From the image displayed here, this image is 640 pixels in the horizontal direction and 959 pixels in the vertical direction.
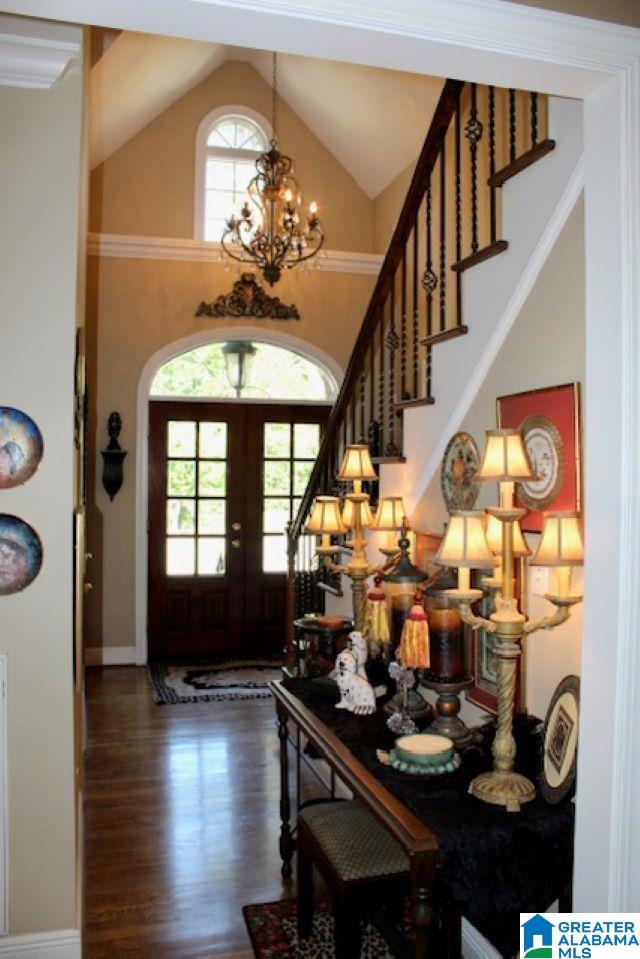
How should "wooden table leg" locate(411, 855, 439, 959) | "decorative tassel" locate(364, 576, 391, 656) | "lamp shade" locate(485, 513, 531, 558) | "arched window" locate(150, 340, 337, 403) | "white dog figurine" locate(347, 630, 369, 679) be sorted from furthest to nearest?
1. "arched window" locate(150, 340, 337, 403)
2. "decorative tassel" locate(364, 576, 391, 656)
3. "white dog figurine" locate(347, 630, 369, 679)
4. "lamp shade" locate(485, 513, 531, 558)
5. "wooden table leg" locate(411, 855, 439, 959)

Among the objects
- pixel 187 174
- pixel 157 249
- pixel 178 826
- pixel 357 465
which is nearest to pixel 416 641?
pixel 357 465

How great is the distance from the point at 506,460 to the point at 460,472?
938 mm

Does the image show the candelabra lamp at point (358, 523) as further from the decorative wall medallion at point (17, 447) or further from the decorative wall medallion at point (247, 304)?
the decorative wall medallion at point (247, 304)

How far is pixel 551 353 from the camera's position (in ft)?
8.61

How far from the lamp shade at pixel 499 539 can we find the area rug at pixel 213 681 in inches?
158

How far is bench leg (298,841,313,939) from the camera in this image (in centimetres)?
300

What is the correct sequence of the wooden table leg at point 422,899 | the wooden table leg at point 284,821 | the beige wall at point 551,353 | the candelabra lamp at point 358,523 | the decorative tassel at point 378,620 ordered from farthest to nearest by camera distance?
the candelabra lamp at point 358,523
the wooden table leg at point 284,821
the decorative tassel at point 378,620
the beige wall at point 551,353
the wooden table leg at point 422,899

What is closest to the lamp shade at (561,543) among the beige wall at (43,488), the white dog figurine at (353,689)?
the white dog figurine at (353,689)

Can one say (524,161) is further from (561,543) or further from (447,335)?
(561,543)

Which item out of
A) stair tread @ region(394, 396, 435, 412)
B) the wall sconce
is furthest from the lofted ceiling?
stair tread @ region(394, 396, 435, 412)

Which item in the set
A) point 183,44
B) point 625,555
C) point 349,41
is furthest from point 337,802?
point 183,44

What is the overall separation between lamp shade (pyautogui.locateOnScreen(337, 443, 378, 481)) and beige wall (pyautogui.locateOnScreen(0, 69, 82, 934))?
52.2 inches

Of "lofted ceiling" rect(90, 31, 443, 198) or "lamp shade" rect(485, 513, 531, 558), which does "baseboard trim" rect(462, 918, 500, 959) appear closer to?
"lamp shade" rect(485, 513, 531, 558)

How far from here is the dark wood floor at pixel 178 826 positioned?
123 inches
